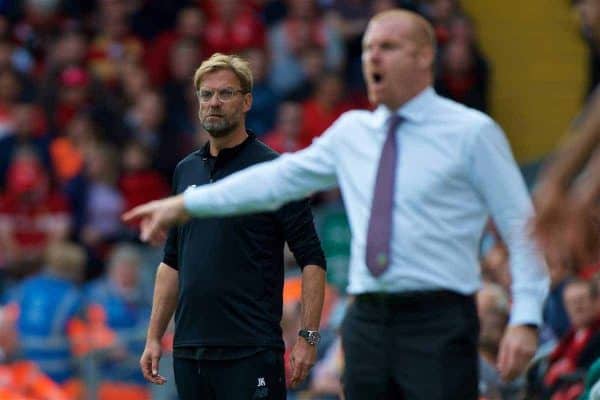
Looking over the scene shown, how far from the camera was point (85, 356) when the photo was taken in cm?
1208

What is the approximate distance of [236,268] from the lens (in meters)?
6.96

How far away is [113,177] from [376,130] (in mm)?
8238

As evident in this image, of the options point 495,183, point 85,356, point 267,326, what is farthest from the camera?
point 85,356

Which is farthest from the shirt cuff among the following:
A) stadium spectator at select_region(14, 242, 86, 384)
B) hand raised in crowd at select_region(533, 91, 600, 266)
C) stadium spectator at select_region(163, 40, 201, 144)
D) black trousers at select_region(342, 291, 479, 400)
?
stadium spectator at select_region(163, 40, 201, 144)

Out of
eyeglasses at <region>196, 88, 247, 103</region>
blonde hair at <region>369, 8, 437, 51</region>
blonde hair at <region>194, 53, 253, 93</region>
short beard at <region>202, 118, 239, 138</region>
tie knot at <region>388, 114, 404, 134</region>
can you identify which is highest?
blonde hair at <region>369, 8, 437, 51</region>

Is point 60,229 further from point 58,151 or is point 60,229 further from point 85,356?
point 85,356

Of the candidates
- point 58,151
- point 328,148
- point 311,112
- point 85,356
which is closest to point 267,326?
point 328,148

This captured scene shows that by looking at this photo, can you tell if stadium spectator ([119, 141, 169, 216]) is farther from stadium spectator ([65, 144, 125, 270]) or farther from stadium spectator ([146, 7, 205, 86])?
stadium spectator ([146, 7, 205, 86])

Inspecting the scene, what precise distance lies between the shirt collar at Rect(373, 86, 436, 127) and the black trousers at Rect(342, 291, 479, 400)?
0.62m

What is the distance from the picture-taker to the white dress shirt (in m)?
5.70

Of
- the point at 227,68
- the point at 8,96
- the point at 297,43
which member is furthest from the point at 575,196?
the point at 8,96

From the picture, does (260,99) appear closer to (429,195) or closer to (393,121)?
(393,121)

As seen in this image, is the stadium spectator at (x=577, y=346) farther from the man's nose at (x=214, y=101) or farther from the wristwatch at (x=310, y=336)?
the man's nose at (x=214, y=101)

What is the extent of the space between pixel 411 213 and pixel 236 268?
140cm
